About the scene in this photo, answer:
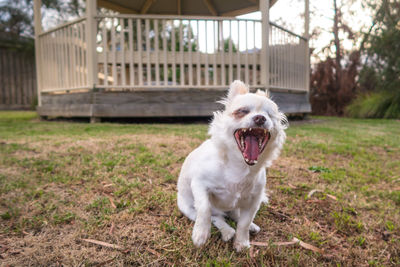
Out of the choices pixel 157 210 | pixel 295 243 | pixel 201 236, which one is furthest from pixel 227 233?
pixel 157 210

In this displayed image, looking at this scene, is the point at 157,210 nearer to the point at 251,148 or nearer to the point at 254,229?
the point at 254,229

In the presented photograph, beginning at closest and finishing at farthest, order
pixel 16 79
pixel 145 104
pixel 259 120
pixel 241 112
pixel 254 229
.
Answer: pixel 259 120 < pixel 241 112 < pixel 254 229 < pixel 145 104 < pixel 16 79

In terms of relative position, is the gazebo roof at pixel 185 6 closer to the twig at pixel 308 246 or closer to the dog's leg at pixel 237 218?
the dog's leg at pixel 237 218

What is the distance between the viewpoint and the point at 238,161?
1444mm

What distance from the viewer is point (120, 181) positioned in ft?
7.91

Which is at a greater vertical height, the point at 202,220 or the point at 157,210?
the point at 202,220

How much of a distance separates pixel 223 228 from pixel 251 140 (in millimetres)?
613

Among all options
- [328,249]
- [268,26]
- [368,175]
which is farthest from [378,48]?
[328,249]

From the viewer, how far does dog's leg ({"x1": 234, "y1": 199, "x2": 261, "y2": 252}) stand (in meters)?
1.51

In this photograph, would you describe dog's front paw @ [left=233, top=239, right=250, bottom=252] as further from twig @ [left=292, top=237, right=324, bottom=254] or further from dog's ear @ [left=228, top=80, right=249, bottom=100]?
dog's ear @ [left=228, top=80, right=249, bottom=100]

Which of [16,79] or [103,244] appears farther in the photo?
[16,79]

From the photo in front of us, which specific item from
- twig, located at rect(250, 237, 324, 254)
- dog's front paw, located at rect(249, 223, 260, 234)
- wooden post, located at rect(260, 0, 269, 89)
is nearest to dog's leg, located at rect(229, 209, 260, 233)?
dog's front paw, located at rect(249, 223, 260, 234)

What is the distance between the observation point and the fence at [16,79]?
44.6ft

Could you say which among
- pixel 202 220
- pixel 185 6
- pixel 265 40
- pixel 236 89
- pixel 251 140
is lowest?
pixel 202 220
